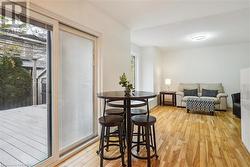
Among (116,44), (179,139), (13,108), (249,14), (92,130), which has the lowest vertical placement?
(179,139)

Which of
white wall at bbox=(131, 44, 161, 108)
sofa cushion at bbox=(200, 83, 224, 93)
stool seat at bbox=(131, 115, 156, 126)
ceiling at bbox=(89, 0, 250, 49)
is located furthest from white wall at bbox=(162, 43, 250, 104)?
stool seat at bbox=(131, 115, 156, 126)

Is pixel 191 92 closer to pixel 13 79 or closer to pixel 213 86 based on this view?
pixel 213 86

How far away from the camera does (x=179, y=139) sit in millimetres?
2932

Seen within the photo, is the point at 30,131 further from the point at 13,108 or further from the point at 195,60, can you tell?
the point at 195,60

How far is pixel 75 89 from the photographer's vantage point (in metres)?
2.56

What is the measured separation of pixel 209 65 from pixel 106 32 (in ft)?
16.7

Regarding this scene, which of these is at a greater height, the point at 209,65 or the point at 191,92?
the point at 209,65

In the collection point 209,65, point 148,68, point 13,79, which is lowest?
point 13,79

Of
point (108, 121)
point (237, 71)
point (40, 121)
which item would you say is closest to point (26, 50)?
point (40, 121)

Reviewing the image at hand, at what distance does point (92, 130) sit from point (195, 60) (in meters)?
5.54

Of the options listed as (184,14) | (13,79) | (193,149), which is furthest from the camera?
(184,14)

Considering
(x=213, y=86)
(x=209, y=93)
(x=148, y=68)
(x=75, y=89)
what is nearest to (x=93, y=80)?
(x=75, y=89)

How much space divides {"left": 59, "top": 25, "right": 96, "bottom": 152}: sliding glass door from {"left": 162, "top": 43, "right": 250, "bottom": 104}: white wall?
508cm

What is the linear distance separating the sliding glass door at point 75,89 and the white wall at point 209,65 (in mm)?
5078
